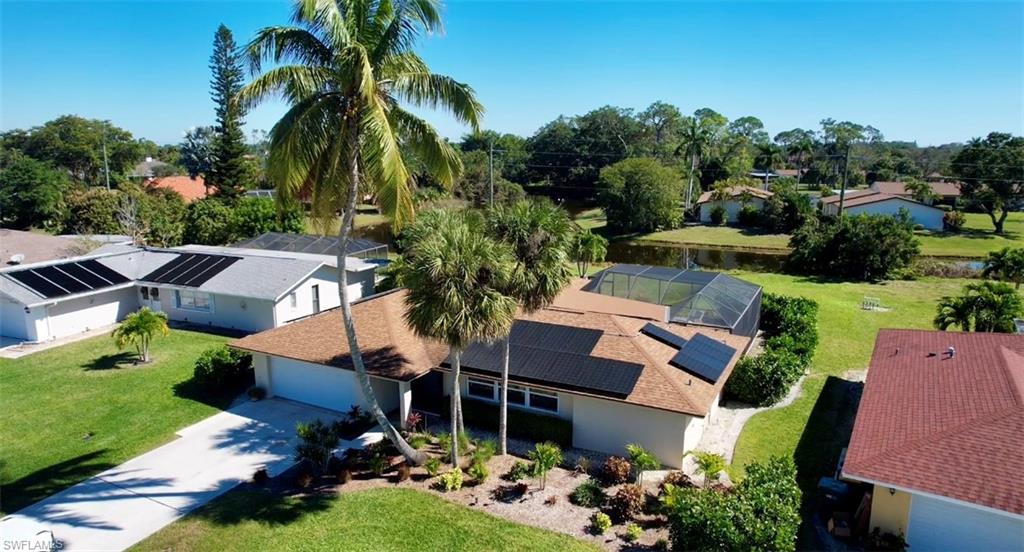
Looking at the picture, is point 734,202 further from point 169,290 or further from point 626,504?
point 626,504

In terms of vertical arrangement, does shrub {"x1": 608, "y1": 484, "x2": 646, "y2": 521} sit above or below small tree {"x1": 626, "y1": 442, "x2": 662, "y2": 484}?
below

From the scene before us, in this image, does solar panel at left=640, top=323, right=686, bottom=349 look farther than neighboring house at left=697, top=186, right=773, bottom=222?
No

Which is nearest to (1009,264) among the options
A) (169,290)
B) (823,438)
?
(823,438)

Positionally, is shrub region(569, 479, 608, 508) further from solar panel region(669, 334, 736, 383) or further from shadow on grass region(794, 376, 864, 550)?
solar panel region(669, 334, 736, 383)

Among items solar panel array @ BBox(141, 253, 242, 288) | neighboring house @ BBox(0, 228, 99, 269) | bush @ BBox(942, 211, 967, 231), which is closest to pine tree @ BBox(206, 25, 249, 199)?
neighboring house @ BBox(0, 228, 99, 269)

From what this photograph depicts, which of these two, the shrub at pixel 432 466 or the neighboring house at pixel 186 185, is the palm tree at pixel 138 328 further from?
the neighboring house at pixel 186 185
